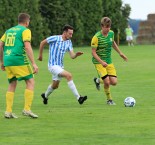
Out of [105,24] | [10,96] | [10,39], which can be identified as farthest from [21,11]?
[10,39]

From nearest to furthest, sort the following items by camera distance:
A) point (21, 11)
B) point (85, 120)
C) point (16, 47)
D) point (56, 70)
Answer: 1. point (85, 120)
2. point (16, 47)
3. point (56, 70)
4. point (21, 11)

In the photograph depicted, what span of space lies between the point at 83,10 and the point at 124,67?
1120 inches

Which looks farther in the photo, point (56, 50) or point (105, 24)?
point (56, 50)

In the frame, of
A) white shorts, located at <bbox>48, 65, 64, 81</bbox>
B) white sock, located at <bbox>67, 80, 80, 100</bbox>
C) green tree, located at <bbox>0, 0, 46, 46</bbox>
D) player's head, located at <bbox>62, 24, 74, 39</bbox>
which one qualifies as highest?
player's head, located at <bbox>62, 24, 74, 39</bbox>

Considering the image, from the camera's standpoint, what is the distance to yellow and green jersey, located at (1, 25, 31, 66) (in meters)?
13.1

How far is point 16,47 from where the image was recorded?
13195mm

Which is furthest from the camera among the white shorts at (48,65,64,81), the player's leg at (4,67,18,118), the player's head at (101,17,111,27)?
the white shorts at (48,65,64,81)

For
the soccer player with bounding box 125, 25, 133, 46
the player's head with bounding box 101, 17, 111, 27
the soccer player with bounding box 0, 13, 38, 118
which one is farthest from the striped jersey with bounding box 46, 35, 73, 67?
the soccer player with bounding box 125, 25, 133, 46

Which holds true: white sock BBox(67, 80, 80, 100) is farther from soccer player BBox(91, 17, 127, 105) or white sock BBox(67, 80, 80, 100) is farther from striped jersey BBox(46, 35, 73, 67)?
soccer player BBox(91, 17, 127, 105)

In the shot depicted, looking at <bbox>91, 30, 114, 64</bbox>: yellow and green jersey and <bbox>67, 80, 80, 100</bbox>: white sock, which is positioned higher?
<bbox>91, 30, 114, 64</bbox>: yellow and green jersey

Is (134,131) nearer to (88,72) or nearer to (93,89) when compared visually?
(93,89)

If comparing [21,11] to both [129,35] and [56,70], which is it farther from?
[56,70]

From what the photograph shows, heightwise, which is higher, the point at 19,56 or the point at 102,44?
the point at 19,56

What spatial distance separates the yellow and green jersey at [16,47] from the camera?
1312 cm
